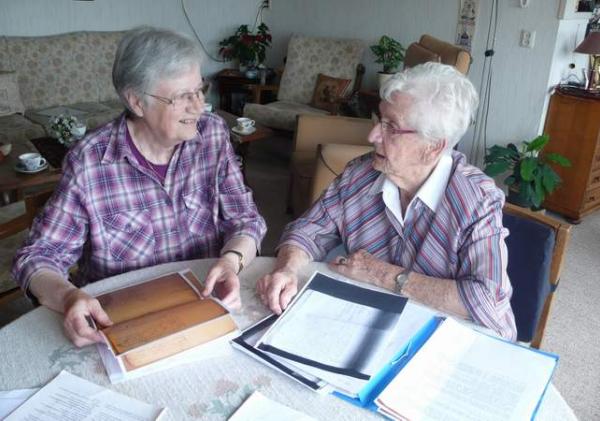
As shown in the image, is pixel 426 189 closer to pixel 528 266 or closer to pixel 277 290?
pixel 528 266

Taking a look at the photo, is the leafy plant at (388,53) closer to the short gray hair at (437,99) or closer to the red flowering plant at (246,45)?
the red flowering plant at (246,45)

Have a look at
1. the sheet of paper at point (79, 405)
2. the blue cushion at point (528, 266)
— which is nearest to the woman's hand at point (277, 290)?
the sheet of paper at point (79, 405)

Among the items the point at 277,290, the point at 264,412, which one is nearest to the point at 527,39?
the point at 277,290

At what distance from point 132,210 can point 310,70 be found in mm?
3460

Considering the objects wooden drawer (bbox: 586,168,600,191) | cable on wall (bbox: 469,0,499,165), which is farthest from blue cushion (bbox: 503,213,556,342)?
cable on wall (bbox: 469,0,499,165)

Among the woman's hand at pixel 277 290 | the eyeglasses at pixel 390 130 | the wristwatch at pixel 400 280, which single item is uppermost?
the eyeglasses at pixel 390 130

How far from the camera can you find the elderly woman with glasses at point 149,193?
1.22 m

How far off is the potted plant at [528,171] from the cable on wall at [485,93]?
1.51 feet

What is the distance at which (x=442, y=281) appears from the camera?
116 centimetres

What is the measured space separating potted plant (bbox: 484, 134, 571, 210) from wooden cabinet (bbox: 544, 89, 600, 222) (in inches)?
4.1

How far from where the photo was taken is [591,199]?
3.40 meters

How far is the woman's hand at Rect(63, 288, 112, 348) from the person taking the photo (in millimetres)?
941

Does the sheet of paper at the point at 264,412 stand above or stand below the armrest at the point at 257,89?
above

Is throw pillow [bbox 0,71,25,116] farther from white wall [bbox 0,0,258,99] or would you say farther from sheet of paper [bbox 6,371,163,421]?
sheet of paper [bbox 6,371,163,421]
